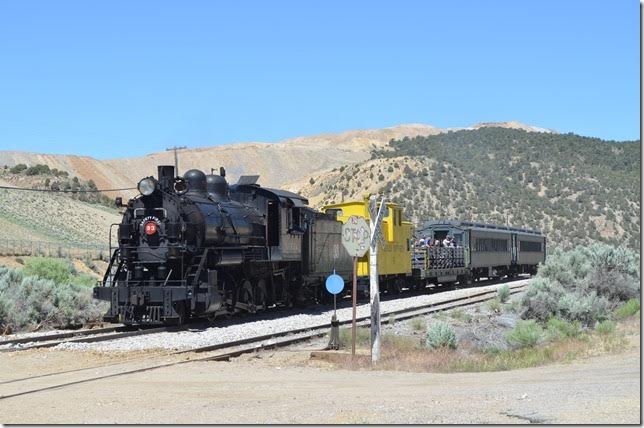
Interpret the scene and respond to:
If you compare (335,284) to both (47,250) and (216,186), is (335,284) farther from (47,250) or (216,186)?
(47,250)

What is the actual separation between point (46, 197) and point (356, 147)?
90.2 metres

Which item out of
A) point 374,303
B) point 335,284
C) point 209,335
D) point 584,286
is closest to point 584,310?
point 584,286

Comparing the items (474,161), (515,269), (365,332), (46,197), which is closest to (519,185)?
(474,161)

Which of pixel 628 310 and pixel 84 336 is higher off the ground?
pixel 628 310

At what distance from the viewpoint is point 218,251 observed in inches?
828

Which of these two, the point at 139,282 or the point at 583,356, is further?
the point at 139,282

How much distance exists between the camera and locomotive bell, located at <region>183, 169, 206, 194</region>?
2212 centimetres

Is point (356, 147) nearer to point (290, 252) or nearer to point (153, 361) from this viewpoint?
point (290, 252)

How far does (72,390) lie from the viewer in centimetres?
1152

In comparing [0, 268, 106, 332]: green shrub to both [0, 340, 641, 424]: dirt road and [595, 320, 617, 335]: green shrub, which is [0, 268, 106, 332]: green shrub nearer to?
[0, 340, 641, 424]: dirt road

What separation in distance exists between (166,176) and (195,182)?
137 cm

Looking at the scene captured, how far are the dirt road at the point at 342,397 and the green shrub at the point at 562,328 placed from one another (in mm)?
5325

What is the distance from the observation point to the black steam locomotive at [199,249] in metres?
19.7

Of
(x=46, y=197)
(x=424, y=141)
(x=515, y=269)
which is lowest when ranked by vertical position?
(x=515, y=269)
